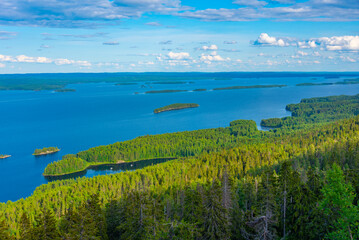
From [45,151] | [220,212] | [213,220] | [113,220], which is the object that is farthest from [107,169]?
[213,220]

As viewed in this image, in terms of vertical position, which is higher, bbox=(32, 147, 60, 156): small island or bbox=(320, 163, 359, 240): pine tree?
bbox=(320, 163, 359, 240): pine tree

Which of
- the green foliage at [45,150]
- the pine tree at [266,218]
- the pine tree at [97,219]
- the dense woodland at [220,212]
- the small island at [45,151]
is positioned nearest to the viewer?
the pine tree at [266,218]

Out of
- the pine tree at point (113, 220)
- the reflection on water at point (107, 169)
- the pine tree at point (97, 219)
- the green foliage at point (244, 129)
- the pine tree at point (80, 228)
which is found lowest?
the reflection on water at point (107, 169)

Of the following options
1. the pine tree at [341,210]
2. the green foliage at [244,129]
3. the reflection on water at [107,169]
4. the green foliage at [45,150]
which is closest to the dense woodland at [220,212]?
the pine tree at [341,210]

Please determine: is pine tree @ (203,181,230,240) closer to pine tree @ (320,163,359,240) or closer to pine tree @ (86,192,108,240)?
pine tree @ (320,163,359,240)

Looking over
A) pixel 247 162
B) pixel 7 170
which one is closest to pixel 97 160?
pixel 7 170

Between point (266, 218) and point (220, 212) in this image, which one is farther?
point (220, 212)

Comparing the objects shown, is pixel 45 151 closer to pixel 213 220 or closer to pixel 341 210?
pixel 213 220

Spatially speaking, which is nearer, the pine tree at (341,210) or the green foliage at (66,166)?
the pine tree at (341,210)

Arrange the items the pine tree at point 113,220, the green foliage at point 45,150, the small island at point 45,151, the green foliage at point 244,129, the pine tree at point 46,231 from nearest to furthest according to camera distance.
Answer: the pine tree at point 46,231
the pine tree at point 113,220
the small island at point 45,151
the green foliage at point 45,150
the green foliage at point 244,129

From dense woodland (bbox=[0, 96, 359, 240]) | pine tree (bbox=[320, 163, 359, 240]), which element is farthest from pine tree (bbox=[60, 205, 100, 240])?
pine tree (bbox=[320, 163, 359, 240])

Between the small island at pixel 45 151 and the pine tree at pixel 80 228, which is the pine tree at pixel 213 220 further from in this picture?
the small island at pixel 45 151

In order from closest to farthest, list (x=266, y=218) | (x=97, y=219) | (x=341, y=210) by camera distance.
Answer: (x=341, y=210)
(x=266, y=218)
(x=97, y=219)
